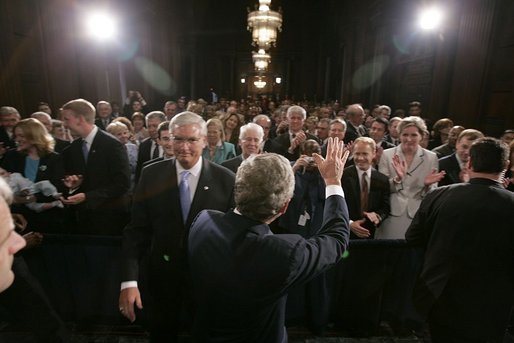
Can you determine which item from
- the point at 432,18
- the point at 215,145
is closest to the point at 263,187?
the point at 215,145

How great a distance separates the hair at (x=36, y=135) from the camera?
126 inches

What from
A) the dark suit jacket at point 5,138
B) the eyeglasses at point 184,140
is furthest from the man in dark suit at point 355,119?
the dark suit jacket at point 5,138

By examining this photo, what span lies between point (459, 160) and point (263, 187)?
3.45m

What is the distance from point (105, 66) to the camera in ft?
29.0

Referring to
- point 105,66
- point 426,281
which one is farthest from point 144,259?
point 105,66

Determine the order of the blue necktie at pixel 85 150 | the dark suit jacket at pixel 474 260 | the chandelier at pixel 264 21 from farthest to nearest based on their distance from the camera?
the chandelier at pixel 264 21
the blue necktie at pixel 85 150
the dark suit jacket at pixel 474 260

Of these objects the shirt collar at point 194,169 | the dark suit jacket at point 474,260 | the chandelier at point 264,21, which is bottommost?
the dark suit jacket at point 474,260

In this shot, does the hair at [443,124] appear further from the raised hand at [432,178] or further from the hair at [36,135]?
the hair at [36,135]

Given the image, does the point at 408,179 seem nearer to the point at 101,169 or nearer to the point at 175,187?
the point at 175,187

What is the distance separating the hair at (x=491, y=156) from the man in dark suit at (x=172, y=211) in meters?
1.75

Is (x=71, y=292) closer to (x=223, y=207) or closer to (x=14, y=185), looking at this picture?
(x=14, y=185)

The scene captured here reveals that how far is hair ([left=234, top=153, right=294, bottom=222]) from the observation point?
144 cm

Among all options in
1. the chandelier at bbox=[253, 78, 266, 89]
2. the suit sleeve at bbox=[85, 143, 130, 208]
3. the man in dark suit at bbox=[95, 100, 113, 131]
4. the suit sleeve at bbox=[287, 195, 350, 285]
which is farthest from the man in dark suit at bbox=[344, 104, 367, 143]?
the chandelier at bbox=[253, 78, 266, 89]

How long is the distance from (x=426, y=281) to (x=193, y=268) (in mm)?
1759
